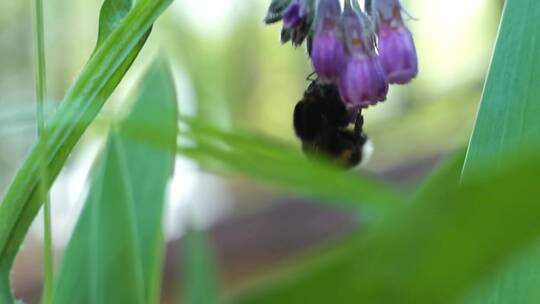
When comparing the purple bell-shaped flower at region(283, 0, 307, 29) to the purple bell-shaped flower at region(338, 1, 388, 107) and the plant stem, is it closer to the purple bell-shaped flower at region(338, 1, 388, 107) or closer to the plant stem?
the purple bell-shaped flower at region(338, 1, 388, 107)

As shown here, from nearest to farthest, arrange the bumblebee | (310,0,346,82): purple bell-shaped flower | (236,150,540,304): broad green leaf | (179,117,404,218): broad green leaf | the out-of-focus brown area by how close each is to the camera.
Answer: (236,150,540,304): broad green leaf < (179,117,404,218): broad green leaf < (310,0,346,82): purple bell-shaped flower < the bumblebee < the out-of-focus brown area

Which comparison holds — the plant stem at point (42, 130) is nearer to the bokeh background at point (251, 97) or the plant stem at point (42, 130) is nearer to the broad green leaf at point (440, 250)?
the broad green leaf at point (440, 250)

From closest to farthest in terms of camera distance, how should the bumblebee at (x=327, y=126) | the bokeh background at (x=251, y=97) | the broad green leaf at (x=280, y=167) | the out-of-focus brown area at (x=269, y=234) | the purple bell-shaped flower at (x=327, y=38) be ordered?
1. the broad green leaf at (x=280, y=167)
2. the purple bell-shaped flower at (x=327, y=38)
3. the bumblebee at (x=327, y=126)
4. the bokeh background at (x=251, y=97)
5. the out-of-focus brown area at (x=269, y=234)

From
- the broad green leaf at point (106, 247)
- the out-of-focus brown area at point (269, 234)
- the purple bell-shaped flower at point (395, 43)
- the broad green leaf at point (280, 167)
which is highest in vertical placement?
the out-of-focus brown area at point (269, 234)

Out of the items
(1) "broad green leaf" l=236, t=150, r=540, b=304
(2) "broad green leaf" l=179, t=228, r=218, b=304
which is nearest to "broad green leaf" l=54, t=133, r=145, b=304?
(2) "broad green leaf" l=179, t=228, r=218, b=304

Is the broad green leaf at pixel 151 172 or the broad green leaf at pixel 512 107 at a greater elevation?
the broad green leaf at pixel 151 172

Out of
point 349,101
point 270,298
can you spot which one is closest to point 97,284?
point 349,101

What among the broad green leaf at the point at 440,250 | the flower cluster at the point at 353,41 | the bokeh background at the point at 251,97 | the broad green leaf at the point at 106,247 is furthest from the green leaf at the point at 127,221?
the bokeh background at the point at 251,97
